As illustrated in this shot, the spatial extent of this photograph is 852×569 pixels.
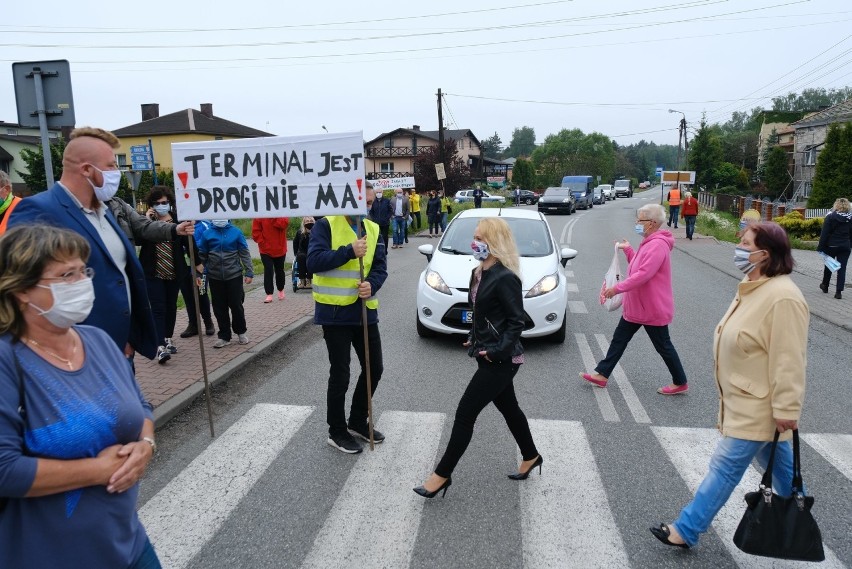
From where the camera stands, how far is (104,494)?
1806mm

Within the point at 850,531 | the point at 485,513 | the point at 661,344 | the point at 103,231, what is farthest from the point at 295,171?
the point at 850,531

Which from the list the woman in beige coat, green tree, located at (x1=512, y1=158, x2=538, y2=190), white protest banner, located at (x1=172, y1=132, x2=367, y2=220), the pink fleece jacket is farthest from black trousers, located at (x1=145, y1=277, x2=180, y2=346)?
green tree, located at (x1=512, y1=158, x2=538, y2=190)

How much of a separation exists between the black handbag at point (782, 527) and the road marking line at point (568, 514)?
25.6 inches

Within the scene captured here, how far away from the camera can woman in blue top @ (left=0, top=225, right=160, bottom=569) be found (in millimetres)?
1662

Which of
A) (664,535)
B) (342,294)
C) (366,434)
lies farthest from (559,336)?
(664,535)

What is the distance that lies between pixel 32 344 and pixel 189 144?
312 cm

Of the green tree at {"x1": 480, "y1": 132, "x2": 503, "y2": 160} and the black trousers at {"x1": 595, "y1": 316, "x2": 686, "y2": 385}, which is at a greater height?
the green tree at {"x1": 480, "y1": 132, "x2": 503, "y2": 160}

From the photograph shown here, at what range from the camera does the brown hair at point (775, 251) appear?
2.87m

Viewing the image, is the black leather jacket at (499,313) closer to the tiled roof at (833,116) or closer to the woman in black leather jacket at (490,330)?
the woman in black leather jacket at (490,330)

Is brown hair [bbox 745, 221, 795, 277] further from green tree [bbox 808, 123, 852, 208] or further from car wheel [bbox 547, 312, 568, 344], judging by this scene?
green tree [bbox 808, 123, 852, 208]

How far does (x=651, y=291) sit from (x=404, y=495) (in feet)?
10.2

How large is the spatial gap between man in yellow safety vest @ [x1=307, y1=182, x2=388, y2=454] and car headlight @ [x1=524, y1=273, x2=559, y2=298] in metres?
2.87

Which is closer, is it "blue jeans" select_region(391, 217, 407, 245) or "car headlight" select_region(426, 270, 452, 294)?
"car headlight" select_region(426, 270, 452, 294)

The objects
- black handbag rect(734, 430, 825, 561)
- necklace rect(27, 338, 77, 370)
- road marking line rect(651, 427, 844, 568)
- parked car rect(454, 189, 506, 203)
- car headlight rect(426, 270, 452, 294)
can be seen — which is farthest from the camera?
parked car rect(454, 189, 506, 203)
